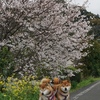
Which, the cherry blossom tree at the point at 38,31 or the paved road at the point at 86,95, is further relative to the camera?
the paved road at the point at 86,95

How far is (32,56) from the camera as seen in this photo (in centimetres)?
1291

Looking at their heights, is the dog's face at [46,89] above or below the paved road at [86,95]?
above

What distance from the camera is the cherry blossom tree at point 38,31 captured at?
12.0 m

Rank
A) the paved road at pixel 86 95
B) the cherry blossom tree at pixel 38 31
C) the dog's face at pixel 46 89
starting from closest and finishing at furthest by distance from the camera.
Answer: the dog's face at pixel 46 89, the cherry blossom tree at pixel 38 31, the paved road at pixel 86 95

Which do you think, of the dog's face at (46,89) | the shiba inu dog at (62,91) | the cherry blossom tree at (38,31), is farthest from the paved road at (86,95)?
the dog's face at (46,89)

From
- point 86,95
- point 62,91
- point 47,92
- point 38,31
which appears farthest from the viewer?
point 86,95

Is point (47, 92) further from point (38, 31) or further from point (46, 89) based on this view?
point (38, 31)

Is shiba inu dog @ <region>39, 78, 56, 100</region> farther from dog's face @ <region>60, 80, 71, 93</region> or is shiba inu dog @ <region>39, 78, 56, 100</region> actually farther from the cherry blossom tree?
the cherry blossom tree

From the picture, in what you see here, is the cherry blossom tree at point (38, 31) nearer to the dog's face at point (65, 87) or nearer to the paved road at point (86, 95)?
the paved road at point (86, 95)

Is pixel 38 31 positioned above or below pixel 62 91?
above

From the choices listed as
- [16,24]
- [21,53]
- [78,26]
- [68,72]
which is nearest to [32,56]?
[21,53]

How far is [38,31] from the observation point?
12547mm

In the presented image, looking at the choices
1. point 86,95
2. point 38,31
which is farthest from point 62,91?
point 86,95

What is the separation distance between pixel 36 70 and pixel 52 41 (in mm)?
1335
